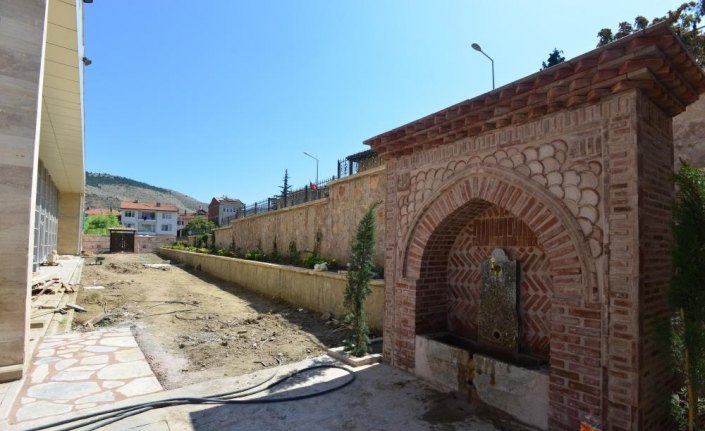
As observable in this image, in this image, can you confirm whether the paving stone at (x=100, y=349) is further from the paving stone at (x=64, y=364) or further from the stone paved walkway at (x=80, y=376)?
the paving stone at (x=64, y=364)

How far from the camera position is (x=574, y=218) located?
3389 mm

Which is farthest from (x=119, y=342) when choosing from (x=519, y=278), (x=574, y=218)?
(x=574, y=218)

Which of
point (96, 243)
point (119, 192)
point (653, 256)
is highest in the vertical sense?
point (119, 192)

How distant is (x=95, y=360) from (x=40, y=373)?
681mm

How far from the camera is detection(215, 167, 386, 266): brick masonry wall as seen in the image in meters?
9.40

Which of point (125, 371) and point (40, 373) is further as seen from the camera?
point (125, 371)

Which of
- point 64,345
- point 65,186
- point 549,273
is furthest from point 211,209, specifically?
point 549,273

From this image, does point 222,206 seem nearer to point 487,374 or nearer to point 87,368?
point 87,368

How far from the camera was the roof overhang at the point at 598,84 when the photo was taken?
9.49 feet

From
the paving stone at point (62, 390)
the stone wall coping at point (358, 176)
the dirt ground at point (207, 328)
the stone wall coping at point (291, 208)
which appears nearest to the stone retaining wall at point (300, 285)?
the dirt ground at point (207, 328)

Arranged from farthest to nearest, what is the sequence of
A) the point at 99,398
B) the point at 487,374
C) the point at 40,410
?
the point at 99,398, the point at 487,374, the point at 40,410

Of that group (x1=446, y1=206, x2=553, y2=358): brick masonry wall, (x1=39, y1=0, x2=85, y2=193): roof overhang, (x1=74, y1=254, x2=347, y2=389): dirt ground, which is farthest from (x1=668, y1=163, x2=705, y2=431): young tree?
(x1=39, y1=0, x2=85, y2=193): roof overhang

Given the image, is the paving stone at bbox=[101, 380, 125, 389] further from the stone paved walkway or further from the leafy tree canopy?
the leafy tree canopy

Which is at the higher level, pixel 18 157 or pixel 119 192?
pixel 119 192
